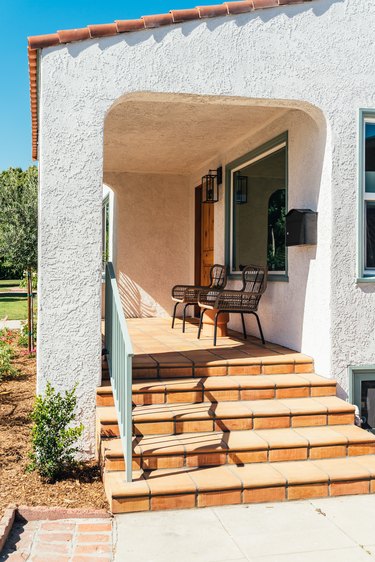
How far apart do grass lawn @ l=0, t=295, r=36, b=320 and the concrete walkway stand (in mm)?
13280

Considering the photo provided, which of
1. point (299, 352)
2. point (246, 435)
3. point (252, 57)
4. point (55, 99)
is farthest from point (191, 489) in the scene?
point (252, 57)

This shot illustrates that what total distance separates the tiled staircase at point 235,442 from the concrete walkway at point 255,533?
0.42 ft

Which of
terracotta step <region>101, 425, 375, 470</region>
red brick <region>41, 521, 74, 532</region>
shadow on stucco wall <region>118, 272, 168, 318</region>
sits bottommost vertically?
red brick <region>41, 521, 74, 532</region>

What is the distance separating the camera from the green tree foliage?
9602mm

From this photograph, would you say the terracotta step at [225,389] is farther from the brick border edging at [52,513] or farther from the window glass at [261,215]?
the window glass at [261,215]

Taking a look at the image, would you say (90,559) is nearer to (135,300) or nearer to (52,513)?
(52,513)

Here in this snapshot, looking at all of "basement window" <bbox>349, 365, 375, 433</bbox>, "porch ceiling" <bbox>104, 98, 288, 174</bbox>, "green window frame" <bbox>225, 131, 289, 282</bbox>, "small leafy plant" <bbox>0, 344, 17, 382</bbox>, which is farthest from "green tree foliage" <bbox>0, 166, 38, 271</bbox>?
"basement window" <bbox>349, 365, 375, 433</bbox>

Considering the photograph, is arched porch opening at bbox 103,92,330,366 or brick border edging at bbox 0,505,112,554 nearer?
brick border edging at bbox 0,505,112,554

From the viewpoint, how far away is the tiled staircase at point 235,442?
3918 mm

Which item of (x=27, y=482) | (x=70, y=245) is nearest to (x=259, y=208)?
(x=70, y=245)

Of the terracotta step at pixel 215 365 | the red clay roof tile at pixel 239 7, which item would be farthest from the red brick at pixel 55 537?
the red clay roof tile at pixel 239 7

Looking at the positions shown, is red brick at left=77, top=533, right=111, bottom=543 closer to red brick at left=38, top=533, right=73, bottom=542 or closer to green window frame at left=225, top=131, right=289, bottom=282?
red brick at left=38, top=533, right=73, bottom=542

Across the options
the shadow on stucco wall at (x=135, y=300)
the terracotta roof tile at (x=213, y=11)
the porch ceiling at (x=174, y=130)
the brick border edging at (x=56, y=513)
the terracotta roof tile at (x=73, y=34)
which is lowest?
the brick border edging at (x=56, y=513)

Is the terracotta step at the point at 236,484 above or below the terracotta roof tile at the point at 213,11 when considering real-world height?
below
